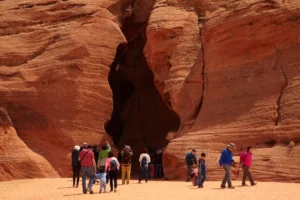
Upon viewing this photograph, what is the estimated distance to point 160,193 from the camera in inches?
540

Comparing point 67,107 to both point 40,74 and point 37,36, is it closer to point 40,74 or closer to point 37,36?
point 40,74

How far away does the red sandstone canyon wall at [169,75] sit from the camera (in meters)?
18.2

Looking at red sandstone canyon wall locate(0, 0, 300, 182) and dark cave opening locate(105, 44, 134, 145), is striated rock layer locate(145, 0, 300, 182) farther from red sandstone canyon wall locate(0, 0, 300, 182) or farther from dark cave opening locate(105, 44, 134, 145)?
dark cave opening locate(105, 44, 134, 145)

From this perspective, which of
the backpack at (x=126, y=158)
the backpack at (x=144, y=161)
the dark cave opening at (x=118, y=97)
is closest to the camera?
the backpack at (x=126, y=158)

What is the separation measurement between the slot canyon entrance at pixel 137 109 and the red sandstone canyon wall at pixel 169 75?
3.27m

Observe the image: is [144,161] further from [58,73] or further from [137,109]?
[137,109]

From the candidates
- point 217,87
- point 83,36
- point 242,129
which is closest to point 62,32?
point 83,36

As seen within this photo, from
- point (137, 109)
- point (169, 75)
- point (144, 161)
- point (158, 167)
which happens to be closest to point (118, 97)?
point (137, 109)

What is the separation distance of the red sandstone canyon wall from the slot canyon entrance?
3269 millimetres

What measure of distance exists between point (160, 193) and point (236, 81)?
23.1ft

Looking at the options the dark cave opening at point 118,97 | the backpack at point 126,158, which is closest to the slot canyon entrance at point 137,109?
the dark cave opening at point 118,97

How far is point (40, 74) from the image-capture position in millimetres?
22531

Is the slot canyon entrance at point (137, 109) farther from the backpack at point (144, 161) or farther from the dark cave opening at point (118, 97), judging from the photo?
the backpack at point (144, 161)

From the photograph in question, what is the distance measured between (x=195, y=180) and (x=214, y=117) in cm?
408
